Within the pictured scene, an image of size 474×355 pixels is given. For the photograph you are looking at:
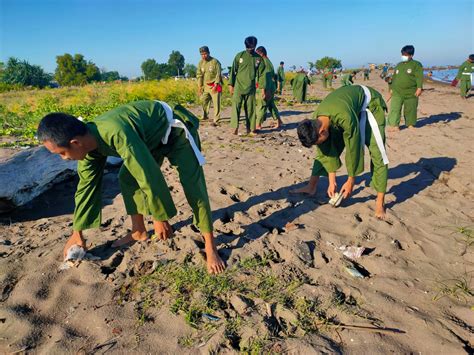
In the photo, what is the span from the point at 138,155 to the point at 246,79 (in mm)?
4859

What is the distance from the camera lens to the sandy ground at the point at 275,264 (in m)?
2.02

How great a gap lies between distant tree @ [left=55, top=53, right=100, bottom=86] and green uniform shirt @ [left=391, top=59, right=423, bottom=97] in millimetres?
45605

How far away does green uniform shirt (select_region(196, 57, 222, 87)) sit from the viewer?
757 centimetres

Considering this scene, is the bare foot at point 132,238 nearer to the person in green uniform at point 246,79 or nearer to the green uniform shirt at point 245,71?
the person in green uniform at point 246,79

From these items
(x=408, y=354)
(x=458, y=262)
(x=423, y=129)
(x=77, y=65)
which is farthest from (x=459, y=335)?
(x=77, y=65)

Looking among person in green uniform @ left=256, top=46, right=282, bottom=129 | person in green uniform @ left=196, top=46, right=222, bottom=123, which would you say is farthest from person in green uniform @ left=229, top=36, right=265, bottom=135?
person in green uniform @ left=196, top=46, right=222, bottom=123

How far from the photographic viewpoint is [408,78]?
282 inches

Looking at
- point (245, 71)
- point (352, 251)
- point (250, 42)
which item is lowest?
point (352, 251)

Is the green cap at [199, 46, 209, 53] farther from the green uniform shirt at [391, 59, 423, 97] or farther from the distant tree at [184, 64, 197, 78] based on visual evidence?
the distant tree at [184, 64, 197, 78]

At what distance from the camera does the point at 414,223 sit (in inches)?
135

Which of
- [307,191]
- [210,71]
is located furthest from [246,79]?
[307,191]

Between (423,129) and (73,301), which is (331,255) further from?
(423,129)

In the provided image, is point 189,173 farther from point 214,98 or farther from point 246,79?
point 214,98

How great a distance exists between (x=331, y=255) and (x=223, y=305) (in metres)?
1.03
